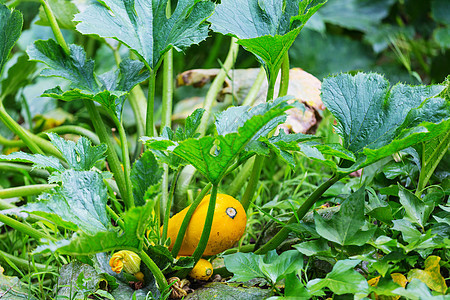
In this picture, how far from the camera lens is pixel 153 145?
2.40 feet

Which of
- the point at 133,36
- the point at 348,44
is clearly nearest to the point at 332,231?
the point at 133,36

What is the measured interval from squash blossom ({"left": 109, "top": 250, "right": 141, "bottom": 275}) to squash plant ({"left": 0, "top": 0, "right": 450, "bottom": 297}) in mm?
28

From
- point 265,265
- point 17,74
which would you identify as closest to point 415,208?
point 265,265

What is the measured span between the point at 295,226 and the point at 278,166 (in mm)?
826

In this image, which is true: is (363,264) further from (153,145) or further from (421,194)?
(153,145)

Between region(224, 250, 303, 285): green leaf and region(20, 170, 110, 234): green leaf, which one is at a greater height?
region(20, 170, 110, 234): green leaf

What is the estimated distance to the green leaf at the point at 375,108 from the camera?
31.6 inches

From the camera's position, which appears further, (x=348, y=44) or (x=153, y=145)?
(x=348, y=44)

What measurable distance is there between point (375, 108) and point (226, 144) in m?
0.34

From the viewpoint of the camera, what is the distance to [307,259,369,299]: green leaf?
68 cm

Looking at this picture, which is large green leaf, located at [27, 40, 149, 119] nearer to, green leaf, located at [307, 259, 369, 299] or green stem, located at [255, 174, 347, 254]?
green stem, located at [255, 174, 347, 254]

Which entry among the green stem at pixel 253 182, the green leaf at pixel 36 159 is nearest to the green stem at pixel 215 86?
the green stem at pixel 253 182

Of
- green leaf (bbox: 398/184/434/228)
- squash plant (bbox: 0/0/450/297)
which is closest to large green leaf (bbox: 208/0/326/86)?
squash plant (bbox: 0/0/450/297)

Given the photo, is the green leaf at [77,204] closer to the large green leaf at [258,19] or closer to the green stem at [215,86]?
the large green leaf at [258,19]
